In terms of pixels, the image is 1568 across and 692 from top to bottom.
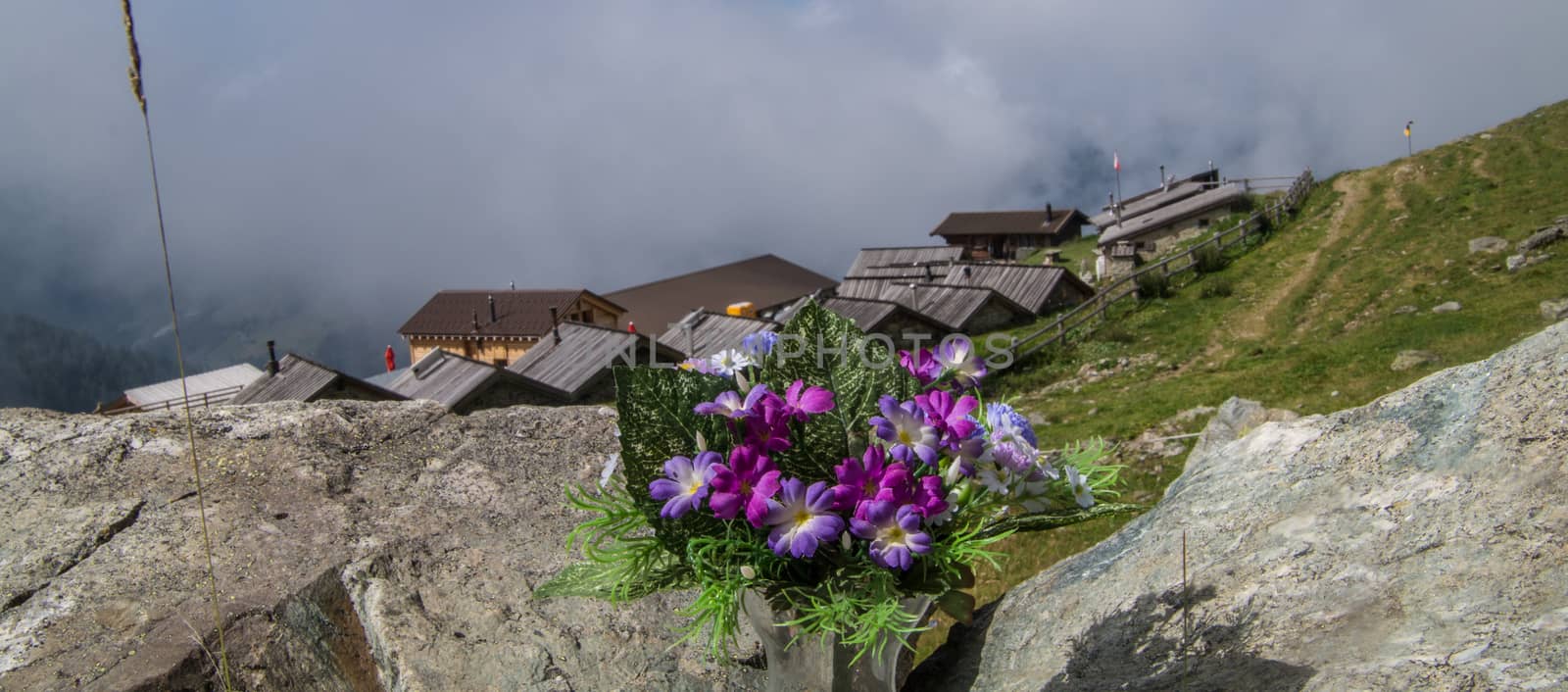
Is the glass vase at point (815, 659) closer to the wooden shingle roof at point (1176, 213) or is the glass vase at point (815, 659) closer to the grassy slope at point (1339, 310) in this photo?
the grassy slope at point (1339, 310)

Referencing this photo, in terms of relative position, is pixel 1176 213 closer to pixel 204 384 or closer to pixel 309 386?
pixel 309 386

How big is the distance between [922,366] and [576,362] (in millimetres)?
20336

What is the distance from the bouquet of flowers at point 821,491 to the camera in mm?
1942

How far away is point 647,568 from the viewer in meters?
2.18

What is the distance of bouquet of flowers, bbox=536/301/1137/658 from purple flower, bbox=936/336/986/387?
103 millimetres

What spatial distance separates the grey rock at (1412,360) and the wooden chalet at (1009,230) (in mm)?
50474

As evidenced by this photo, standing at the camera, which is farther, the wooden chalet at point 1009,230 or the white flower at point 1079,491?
the wooden chalet at point 1009,230

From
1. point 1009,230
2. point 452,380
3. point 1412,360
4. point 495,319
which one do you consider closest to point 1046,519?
point 1412,360

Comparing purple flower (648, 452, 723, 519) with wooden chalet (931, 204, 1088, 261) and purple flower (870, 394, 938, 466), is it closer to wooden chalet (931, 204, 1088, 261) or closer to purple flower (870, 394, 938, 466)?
purple flower (870, 394, 938, 466)

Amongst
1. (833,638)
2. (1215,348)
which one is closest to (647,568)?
(833,638)

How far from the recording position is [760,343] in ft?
8.08

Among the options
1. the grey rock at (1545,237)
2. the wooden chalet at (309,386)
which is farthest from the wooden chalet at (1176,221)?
the wooden chalet at (309,386)

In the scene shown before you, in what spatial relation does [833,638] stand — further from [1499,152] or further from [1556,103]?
[1556,103]

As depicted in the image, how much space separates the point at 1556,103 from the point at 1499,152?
5480mm
